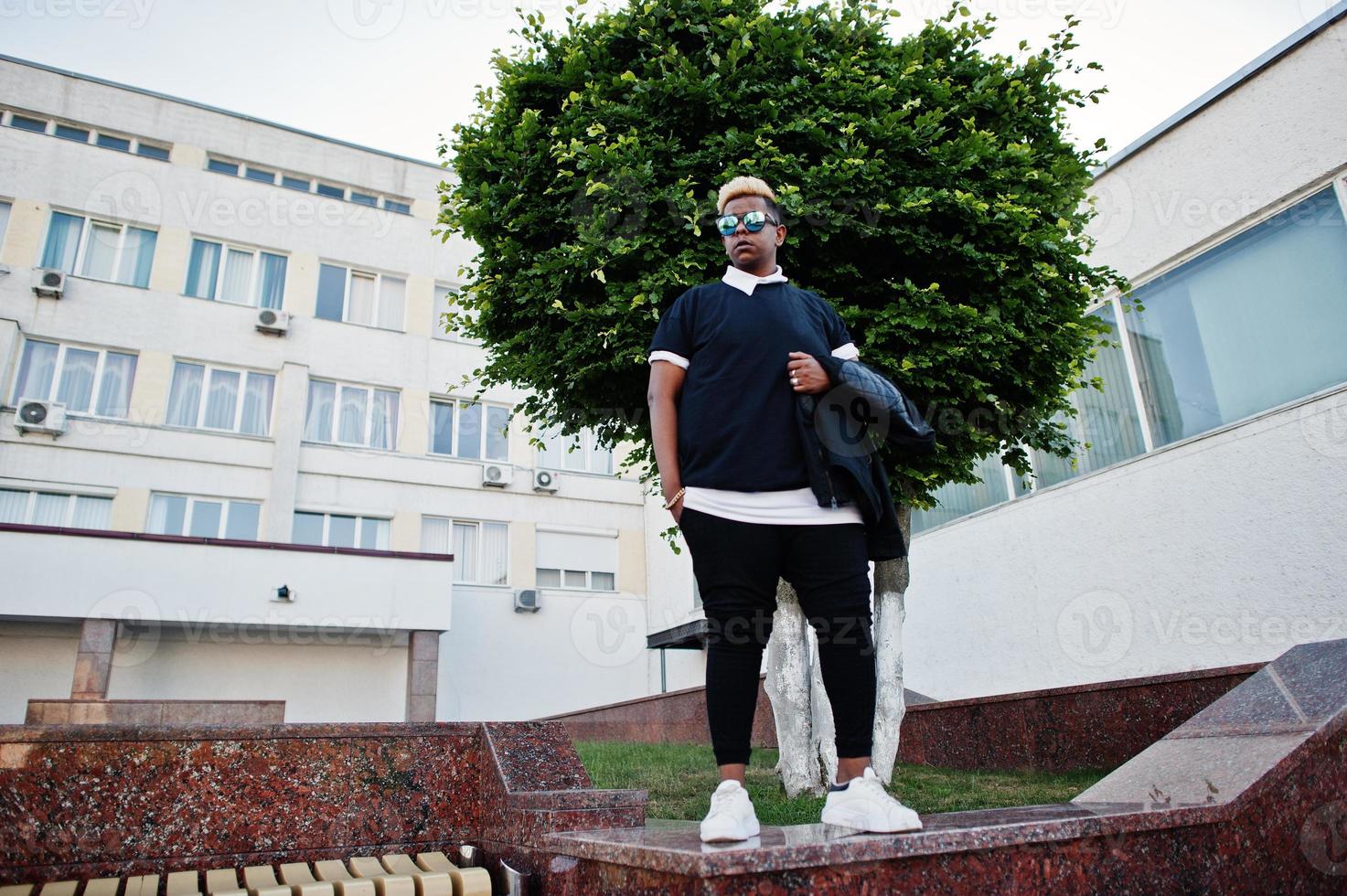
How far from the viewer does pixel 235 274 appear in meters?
19.2

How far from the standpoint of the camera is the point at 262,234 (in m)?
19.6

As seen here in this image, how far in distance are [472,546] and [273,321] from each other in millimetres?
6365

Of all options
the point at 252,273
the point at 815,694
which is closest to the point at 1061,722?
the point at 815,694

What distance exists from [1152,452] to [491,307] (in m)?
6.93

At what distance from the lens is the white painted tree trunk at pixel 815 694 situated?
5.94m

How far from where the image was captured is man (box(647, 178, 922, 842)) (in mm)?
2654

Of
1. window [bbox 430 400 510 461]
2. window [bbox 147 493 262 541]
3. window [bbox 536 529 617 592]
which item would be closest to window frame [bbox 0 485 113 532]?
window [bbox 147 493 262 541]

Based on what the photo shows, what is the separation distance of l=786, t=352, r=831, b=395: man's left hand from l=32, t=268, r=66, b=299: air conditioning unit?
62.5 ft

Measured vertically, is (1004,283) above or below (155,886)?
above

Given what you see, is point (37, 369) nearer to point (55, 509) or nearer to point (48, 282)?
point (48, 282)

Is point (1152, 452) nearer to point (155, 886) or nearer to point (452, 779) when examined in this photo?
point (452, 779)

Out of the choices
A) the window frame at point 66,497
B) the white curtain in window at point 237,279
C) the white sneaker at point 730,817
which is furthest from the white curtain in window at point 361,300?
the white sneaker at point 730,817

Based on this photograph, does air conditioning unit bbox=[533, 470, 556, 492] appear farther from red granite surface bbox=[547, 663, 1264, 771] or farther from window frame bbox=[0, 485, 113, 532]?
red granite surface bbox=[547, 663, 1264, 771]

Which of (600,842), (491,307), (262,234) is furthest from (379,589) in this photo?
(600,842)
